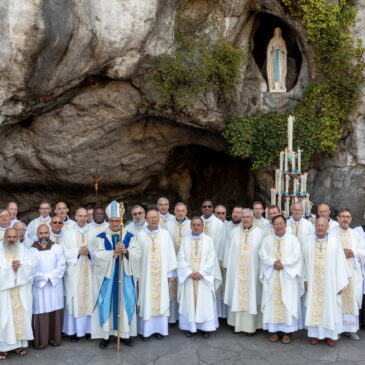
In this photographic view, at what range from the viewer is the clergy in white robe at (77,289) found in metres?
7.70

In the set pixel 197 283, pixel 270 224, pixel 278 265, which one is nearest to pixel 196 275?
pixel 197 283

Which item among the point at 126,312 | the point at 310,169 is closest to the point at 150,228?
the point at 126,312

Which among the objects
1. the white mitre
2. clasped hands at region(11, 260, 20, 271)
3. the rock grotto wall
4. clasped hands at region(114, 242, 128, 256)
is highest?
the rock grotto wall

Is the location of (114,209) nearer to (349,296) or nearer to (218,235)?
(218,235)

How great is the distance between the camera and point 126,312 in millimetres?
7289

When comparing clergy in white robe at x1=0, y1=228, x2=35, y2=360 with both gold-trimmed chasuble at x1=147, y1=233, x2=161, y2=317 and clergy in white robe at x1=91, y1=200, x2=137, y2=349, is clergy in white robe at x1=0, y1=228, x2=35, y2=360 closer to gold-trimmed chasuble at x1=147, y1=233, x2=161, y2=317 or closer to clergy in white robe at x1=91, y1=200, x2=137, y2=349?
clergy in white robe at x1=91, y1=200, x2=137, y2=349

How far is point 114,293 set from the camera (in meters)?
7.25

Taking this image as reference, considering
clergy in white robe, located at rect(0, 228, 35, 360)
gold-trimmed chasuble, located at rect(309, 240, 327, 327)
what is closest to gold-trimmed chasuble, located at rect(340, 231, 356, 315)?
gold-trimmed chasuble, located at rect(309, 240, 327, 327)

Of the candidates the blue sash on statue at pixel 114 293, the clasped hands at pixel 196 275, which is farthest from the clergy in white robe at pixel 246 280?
the blue sash on statue at pixel 114 293

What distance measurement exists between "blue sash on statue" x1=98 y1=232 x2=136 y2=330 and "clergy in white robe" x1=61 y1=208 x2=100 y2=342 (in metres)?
0.57

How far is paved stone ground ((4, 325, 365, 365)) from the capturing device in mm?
6930

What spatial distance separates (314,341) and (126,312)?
9.71 ft

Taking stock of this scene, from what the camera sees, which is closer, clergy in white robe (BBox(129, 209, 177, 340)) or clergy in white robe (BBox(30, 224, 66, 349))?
clergy in white robe (BBox(30, 224, 66, 349))

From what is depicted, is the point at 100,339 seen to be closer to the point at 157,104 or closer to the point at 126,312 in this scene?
the point at 126,312
